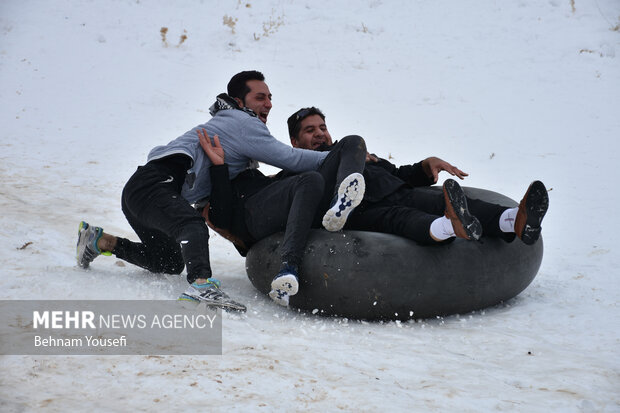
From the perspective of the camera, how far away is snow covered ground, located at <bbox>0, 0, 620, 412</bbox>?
201 centimetres

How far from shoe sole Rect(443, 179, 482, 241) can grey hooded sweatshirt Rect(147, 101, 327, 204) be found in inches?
37.5

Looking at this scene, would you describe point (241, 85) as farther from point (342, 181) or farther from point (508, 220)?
point (508, 220)

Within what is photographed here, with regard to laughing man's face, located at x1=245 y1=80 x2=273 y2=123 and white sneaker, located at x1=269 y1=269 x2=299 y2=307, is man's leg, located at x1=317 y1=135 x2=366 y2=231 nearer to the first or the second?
white sneaker, located at x1=269 y1=269 x2=299 y2=307

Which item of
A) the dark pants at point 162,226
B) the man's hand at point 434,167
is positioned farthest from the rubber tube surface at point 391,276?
the man's hand at point 434,167

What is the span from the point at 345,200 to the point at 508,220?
0.92 m

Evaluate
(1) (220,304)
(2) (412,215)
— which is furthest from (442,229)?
(1) (220,304)

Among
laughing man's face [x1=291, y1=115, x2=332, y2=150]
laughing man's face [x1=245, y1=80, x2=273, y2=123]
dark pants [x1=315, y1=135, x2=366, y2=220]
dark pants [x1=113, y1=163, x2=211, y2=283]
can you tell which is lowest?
dark pants [x1=113, y1=163, x2=211, y2=283]

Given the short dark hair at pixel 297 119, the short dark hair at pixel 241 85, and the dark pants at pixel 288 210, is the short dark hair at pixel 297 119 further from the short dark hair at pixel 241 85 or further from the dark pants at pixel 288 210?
the dark pants at pixel 288 210

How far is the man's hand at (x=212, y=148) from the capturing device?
10.9 ft

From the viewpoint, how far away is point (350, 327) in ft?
9.56

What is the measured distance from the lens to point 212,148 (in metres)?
3.38

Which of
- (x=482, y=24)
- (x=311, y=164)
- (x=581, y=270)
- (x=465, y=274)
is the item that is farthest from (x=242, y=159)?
(x=482, y=24)

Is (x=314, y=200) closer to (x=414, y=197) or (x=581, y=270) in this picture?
(x=414, y=197)

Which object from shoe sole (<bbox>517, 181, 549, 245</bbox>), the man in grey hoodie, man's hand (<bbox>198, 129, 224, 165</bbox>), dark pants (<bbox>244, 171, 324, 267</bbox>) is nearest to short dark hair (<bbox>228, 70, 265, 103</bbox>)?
the man in grey hoodie
